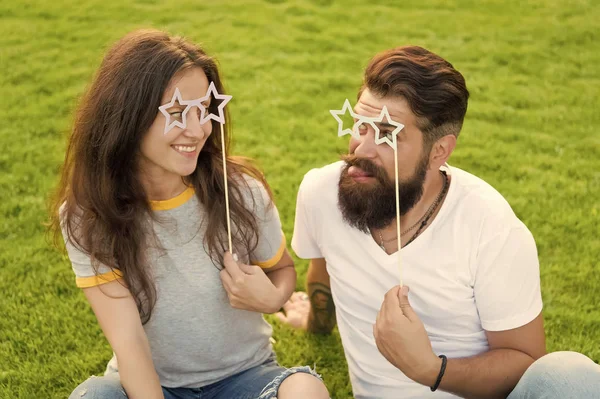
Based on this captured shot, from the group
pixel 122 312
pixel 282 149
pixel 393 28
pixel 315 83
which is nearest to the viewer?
pixel 122 312

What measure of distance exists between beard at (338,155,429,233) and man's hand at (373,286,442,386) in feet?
1.10

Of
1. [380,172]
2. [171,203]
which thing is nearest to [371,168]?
[380,172]

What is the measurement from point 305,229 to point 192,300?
0.57 m

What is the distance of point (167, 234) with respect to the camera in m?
2.79

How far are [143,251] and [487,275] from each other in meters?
1.17

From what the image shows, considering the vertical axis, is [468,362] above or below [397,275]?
below

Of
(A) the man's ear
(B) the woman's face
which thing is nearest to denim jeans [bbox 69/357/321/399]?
(B) the woman's face

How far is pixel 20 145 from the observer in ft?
17.4

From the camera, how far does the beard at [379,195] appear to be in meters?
2.83

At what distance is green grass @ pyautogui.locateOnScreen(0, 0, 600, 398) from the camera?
12.4 ft

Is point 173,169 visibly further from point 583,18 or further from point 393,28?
point 583,18

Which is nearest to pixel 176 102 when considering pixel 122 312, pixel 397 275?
pixel 122 312

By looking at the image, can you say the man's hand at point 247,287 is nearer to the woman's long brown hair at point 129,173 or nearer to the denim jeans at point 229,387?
the woman's long brown hair at point 129,173

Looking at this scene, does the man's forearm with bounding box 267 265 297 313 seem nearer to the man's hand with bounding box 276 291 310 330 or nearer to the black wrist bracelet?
the black wrist bracelet
